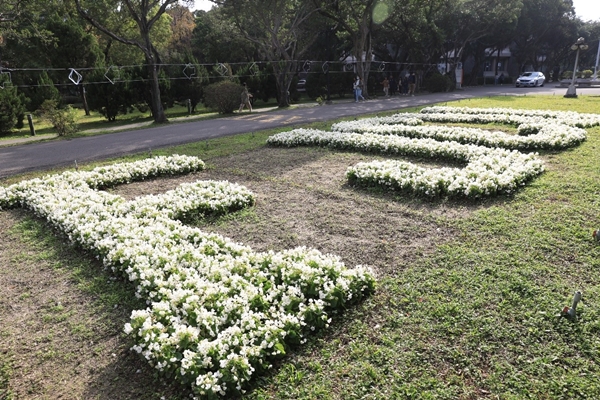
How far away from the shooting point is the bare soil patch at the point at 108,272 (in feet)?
10.6

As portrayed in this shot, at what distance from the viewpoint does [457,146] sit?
9.12 meters

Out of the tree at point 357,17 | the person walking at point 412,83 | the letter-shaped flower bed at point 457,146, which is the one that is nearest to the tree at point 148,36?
the tree at point 357,17

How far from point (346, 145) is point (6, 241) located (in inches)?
284

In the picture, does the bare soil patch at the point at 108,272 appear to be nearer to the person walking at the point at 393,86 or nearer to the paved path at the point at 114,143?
the paved path at the point at 114,143

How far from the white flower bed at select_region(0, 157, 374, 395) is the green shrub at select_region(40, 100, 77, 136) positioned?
39.1ft

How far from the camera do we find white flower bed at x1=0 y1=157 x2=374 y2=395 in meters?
3.03

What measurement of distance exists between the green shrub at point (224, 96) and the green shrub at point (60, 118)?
6871 millimetres

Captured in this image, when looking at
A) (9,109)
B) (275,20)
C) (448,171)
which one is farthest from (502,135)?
(9,109)

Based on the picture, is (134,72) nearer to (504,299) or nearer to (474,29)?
(504,299)

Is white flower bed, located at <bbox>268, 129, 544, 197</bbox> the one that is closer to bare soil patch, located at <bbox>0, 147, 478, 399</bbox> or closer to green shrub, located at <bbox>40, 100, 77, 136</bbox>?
bare soil patch, located at <bbox>0, 147, 478, 399</bbox>

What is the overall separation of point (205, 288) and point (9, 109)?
19201 mm

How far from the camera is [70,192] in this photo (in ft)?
23.4

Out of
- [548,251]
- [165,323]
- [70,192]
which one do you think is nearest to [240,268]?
[165,323]

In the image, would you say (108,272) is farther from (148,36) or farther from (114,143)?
(148,36)
